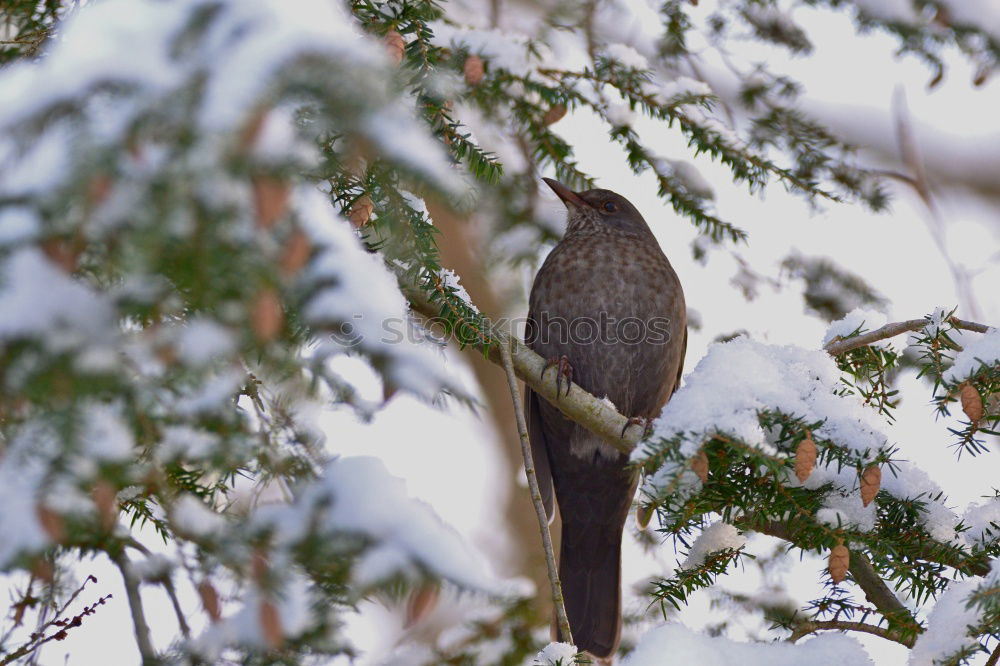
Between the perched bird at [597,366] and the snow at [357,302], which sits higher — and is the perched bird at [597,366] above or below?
above

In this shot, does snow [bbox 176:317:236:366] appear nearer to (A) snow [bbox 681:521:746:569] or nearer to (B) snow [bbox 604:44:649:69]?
(A) snow [bbox 681:521:746:569]

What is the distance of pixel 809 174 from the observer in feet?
10.7

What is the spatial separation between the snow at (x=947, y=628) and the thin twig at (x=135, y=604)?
1.41 meters

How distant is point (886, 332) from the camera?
7.80 feet

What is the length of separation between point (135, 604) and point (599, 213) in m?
3.11

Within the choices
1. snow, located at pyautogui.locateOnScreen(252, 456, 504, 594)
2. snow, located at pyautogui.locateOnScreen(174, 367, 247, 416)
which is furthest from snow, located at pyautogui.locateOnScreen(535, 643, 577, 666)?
snow, located at pyautogui.locateOnScreen(174, 367, 247, 416)

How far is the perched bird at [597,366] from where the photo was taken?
12.6 ft

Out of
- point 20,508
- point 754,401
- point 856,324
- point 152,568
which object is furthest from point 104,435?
point 856,324

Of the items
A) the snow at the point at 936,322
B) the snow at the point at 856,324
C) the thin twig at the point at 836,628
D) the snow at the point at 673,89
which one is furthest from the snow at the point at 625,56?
the thin twig at the point at 836,628

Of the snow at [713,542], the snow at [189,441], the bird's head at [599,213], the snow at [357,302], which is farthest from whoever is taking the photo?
the bird's head at [599,213]

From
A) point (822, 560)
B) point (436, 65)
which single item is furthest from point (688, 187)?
point (822, 560)

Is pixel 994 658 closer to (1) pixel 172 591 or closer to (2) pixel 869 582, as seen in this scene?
Answer: (2) pixel 869 582

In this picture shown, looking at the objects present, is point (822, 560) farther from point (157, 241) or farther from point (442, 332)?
point (157, 241)

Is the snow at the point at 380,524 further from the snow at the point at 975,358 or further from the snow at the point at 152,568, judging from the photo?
the snow at the point at 975,358
